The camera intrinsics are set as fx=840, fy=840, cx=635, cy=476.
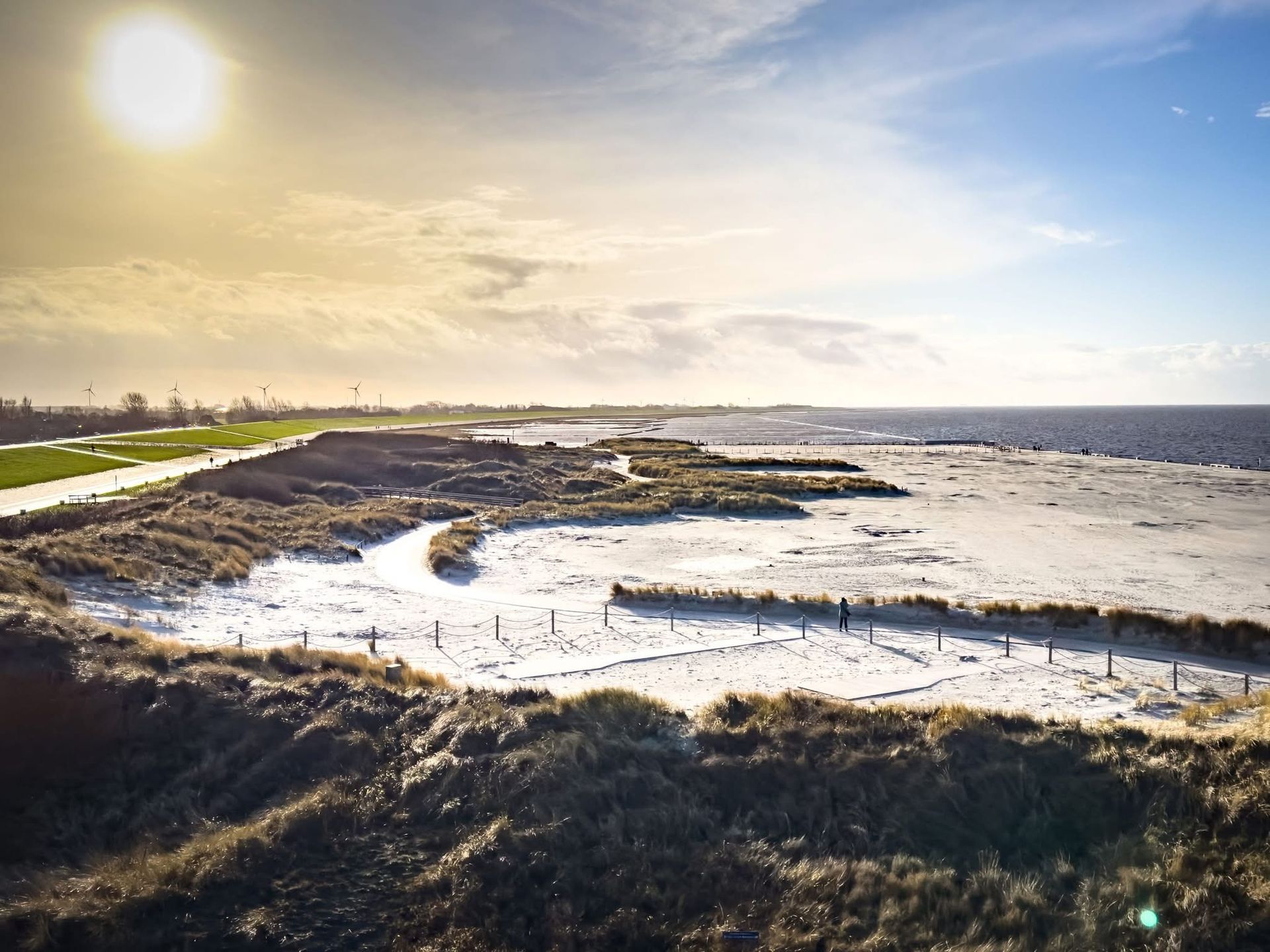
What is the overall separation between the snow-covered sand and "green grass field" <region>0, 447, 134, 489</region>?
23831 mm

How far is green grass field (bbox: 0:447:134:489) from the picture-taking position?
4991 centimetres

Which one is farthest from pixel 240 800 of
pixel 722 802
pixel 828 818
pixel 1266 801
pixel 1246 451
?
pixel 1246 451

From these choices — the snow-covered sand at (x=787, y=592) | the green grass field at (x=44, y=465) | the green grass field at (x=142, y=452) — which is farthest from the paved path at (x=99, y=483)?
the snow-covered sand at (x=787, y=592)

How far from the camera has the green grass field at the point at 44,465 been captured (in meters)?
→ 49.9

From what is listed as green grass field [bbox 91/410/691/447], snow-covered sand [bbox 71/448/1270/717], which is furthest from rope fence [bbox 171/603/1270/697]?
green grass field [bbox 91/410/691/447]

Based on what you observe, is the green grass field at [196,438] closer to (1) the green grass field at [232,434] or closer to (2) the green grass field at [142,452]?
(1) the green grass field at [232,434]

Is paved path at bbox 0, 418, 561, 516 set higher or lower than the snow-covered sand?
higher

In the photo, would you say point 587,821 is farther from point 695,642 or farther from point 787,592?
point 787,592

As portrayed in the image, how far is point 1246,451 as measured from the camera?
393 ft

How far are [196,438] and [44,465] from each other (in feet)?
115

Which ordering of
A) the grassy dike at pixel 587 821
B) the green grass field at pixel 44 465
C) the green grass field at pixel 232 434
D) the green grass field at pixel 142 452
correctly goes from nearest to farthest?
the grassy dike at pixel 587 821 < the green grass field at pixel 44 465 < the green grass field at pixel 142 452 < the green grass field at pixel 232 434

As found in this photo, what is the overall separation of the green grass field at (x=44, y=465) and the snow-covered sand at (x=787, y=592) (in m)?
23.8

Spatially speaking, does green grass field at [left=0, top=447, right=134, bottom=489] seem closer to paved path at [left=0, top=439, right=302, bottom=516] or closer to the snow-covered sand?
paved path at [left=0, top=439, right=302, bottom=516]

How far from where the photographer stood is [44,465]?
54812 mm
